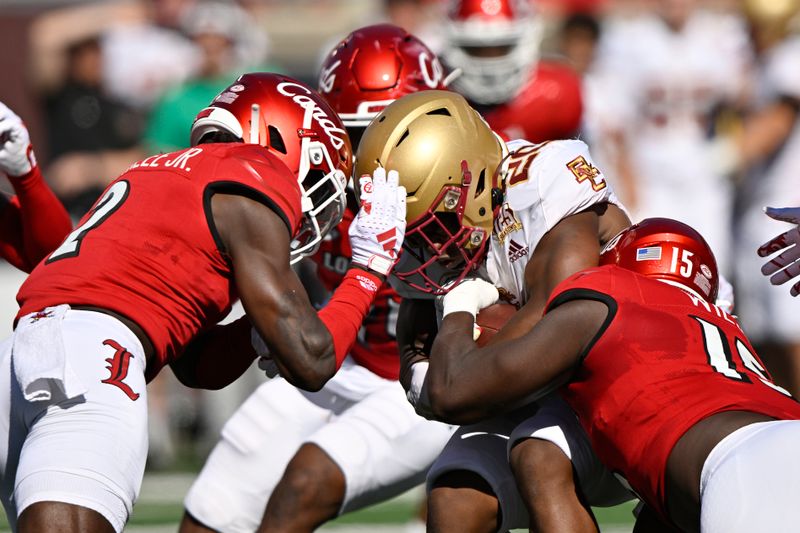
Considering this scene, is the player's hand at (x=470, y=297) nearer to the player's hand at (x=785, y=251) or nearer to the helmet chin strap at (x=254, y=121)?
the helmet chin strap at (x=254, y=121)

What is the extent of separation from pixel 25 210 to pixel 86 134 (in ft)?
14.4

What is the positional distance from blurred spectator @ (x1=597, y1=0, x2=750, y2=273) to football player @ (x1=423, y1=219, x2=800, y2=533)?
4852 millimetres

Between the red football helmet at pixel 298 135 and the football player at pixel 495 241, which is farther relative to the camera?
the red football helmet at pixel 298 135

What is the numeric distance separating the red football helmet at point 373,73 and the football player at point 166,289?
0.78 m

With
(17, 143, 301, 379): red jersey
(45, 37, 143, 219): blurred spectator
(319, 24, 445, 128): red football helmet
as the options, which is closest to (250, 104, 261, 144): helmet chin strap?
(17, 143, 301, 379): red jersey

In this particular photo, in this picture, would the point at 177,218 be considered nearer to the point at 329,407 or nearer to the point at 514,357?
the point at 514,357

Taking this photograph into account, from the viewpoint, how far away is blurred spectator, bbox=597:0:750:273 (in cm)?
868

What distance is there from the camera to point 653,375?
3.52 meters

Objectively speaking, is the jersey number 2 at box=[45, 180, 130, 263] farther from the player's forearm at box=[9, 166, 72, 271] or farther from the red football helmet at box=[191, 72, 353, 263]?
the player's forearm at box=[9, 166, 72, 271]

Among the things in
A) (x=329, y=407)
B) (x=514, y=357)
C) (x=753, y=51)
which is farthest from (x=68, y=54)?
(x=514, y=357)

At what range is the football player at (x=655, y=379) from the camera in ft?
10.6

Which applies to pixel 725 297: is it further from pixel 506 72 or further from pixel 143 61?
pixel 143 61

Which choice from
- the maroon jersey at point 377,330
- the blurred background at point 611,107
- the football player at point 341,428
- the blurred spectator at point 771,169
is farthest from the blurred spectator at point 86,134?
the maroon jersey at point 377,330

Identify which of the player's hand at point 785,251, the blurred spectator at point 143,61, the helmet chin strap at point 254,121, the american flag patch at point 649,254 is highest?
the helmet chin strap at point 254,121
